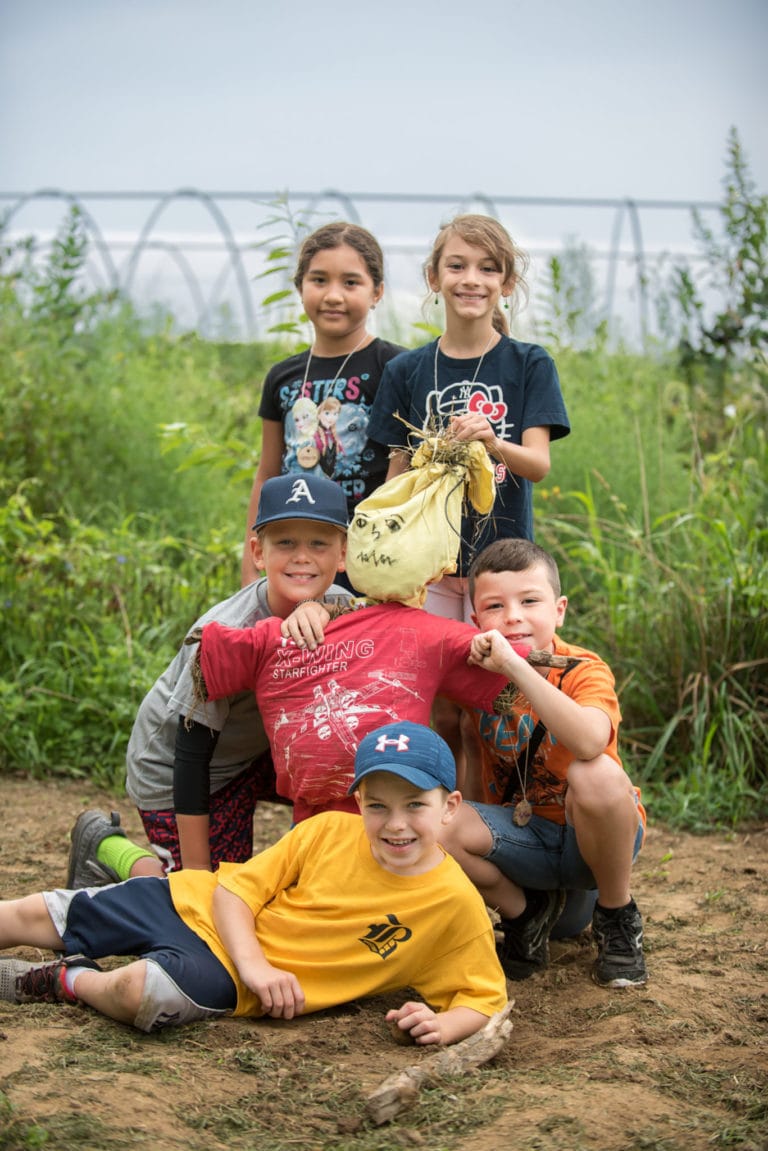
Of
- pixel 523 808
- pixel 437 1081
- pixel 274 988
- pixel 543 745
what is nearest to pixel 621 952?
pixel 523 808

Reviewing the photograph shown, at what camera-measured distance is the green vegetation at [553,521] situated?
4.91 metres

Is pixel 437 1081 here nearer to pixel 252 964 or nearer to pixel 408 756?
pixel 252 964

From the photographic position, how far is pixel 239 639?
9.86ft

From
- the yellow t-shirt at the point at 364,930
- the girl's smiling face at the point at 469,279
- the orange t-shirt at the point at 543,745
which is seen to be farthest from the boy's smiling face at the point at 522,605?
the girl's smiling face at the point at 469,279

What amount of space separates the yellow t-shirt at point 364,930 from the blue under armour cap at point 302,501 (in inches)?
33.1

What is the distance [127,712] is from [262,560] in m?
1.86

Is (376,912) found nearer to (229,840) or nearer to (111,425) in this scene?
(229,840)

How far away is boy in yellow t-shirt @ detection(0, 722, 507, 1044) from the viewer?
2.57 m

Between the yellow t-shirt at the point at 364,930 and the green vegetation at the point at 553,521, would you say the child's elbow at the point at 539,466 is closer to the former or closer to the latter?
the yellow t-shirt at the point at 364,930

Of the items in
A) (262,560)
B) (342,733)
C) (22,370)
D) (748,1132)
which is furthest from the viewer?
(22,370)

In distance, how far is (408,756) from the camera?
258cm

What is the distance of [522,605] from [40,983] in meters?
1.45

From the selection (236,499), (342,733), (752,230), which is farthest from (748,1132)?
(752,230)

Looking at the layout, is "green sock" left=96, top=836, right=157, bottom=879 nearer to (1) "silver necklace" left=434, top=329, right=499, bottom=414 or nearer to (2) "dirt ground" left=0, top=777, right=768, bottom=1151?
(2) "dirt ground" left=0, top=777, right=768, bottom=1151
